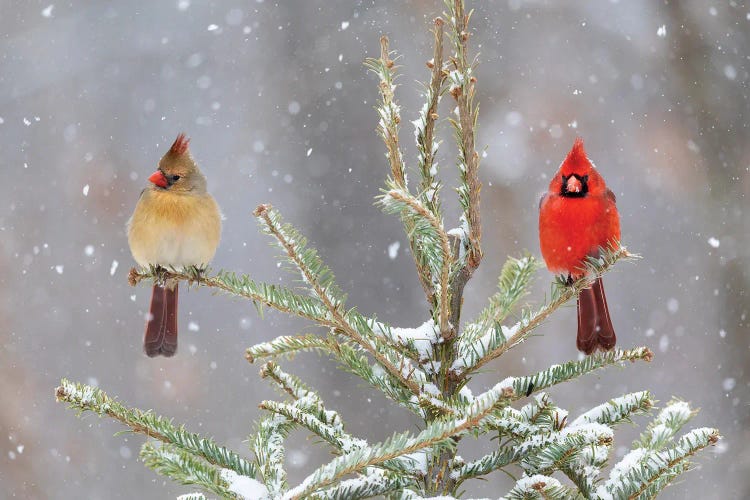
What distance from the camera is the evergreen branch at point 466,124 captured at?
98cm

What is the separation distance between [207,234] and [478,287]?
6.94 ft

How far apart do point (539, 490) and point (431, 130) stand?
1.52 feet

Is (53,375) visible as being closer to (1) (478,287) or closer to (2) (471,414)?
(1) (478,287)

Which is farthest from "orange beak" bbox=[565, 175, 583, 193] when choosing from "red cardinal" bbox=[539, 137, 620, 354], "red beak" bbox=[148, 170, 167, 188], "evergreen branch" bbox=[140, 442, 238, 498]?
"red beak" bbox=[148, 170, 167, 188]

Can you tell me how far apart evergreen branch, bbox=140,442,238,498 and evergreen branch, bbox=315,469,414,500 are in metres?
0.12

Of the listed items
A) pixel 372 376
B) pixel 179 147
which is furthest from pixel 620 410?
pixel 179 147

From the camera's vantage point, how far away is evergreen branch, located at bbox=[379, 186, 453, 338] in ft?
2.93

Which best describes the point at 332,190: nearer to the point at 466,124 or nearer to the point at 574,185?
the point at 574,185

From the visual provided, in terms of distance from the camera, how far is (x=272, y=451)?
1.03 m

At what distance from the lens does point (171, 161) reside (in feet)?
6.03

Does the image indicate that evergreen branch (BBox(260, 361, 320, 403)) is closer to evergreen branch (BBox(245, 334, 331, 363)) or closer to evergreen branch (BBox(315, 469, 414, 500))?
evergreen branch (BBox(245, 334, 331, 363))

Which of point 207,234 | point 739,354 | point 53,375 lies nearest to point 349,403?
point 53,375

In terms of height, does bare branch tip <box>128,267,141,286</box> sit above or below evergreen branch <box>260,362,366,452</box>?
above

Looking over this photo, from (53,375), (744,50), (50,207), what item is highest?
(744,50)
